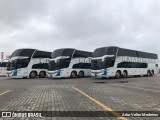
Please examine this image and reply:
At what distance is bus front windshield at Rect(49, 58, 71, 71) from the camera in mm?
28141

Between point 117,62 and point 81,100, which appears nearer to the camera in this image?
point 81,100

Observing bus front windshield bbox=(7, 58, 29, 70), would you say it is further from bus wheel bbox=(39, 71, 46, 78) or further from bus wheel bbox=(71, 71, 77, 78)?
bus wheel bbox=(71, 71, 77, 78)

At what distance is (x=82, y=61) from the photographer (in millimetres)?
31266

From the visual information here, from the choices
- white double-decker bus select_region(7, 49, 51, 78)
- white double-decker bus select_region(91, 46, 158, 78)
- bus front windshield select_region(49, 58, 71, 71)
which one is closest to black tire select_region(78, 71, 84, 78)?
bus front windshield select_region(49, 58, 71, 71)

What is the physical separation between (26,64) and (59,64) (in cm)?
508

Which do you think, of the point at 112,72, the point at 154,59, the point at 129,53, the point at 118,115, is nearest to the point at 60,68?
the point at 112,72

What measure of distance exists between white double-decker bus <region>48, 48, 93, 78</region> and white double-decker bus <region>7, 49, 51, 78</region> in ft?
9.41

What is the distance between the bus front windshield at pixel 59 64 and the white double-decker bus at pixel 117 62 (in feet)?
12.3

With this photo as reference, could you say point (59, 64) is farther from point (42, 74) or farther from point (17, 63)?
point (17, 63)

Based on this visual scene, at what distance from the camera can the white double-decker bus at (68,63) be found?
2825 cm

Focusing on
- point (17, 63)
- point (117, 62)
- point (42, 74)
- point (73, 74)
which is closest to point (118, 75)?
point (117, 62)

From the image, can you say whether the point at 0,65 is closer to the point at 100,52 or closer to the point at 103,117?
the point at 100,52

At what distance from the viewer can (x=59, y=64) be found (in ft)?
92.4

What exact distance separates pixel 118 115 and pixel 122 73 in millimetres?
22991
